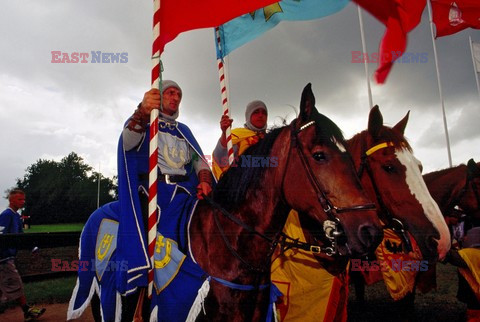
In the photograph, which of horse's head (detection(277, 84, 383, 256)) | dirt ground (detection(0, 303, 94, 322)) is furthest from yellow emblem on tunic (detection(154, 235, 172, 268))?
dirt ground (detection(0, 303, 94, 322))

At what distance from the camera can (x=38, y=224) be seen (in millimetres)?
46844

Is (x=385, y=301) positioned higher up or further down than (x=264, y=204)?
further down

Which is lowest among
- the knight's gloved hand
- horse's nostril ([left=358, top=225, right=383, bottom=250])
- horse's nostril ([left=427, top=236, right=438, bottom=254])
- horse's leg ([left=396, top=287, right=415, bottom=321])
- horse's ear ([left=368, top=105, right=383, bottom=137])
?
horse's leg ([left=396, top=287, right=415, bottom=321])

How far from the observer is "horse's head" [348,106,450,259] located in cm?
316

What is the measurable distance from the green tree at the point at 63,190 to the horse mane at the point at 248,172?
29.6 meters

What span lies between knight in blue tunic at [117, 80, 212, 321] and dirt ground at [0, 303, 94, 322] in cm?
509

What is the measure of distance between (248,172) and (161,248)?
0.95 m

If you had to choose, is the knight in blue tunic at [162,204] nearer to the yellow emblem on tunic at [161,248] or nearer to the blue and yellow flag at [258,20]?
the yellow emblem on tunic at [161,248]

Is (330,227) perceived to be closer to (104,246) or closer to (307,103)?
(307,103)

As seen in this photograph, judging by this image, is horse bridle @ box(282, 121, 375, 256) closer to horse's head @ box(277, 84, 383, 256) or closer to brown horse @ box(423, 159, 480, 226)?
horse's head @ box(277, 84, 383, 256)

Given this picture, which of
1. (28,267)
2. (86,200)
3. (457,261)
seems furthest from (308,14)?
(86,200)

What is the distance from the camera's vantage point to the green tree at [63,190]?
4562cm

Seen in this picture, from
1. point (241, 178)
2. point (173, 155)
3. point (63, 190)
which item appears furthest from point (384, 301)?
point (63, 190)

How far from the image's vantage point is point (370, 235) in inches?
77.9
